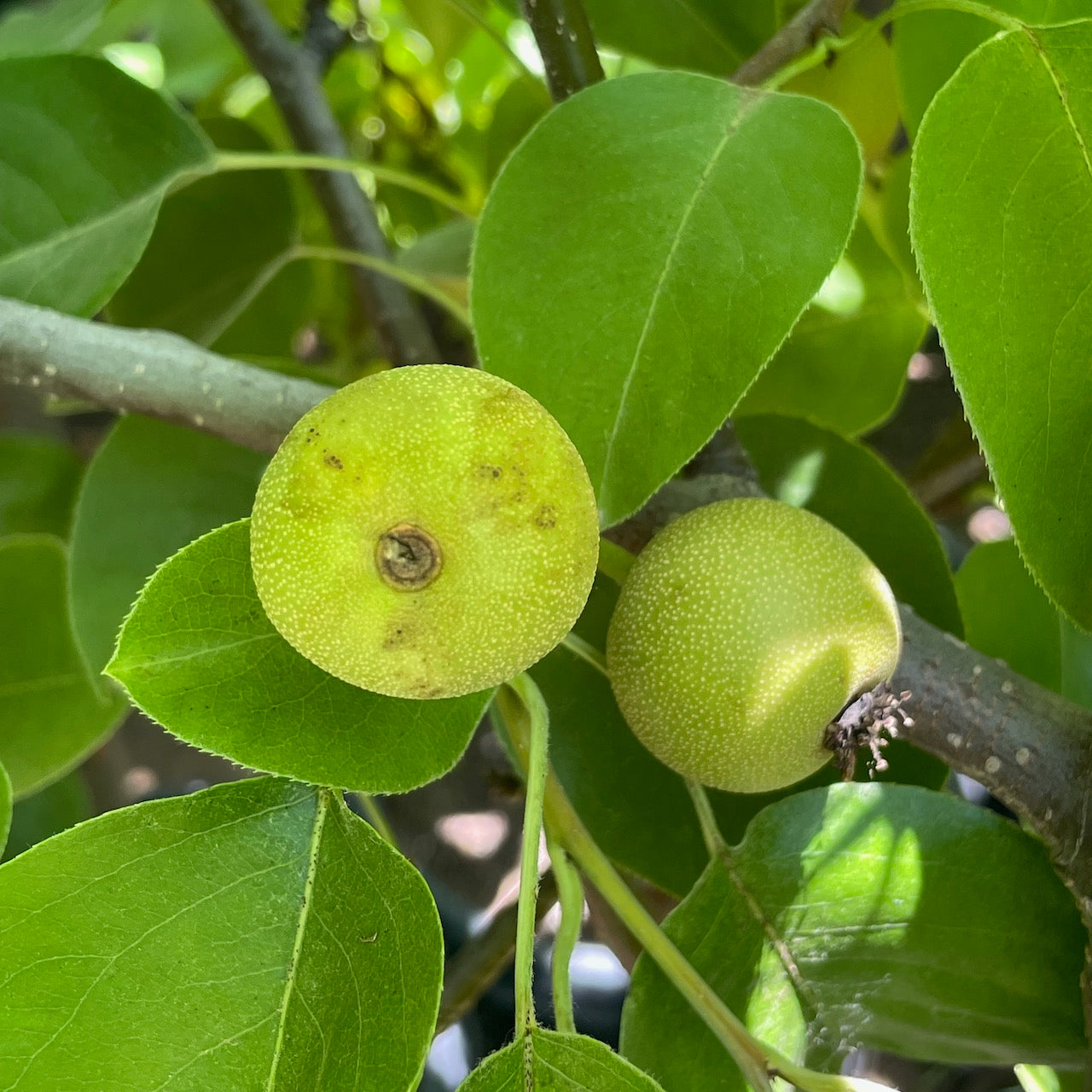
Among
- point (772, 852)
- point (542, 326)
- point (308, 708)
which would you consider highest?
point (542, 326)

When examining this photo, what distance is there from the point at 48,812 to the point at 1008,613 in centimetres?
83

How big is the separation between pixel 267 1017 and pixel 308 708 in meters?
0.11

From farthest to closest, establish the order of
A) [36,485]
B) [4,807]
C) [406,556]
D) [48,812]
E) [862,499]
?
1. [48,812]
2. [36,485]
3. [862,499]
4. [4,807]
5. [406,556]

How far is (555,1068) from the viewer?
1.23ft

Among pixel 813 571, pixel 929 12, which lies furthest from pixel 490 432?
pixel 929 12

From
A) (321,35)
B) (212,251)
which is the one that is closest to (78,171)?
(212,251)

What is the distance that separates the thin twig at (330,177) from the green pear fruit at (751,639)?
379 mm

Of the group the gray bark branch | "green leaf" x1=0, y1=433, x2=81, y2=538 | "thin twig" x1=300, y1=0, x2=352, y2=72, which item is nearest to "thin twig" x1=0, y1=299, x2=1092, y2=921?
the gray bark branch

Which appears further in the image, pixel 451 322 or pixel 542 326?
pixel 451 322

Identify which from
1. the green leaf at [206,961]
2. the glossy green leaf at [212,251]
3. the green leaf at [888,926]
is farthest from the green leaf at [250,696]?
the glossy green leaf at [212,251]

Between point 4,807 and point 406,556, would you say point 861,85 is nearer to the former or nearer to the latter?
point 406,556

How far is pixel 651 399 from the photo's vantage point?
38 cm

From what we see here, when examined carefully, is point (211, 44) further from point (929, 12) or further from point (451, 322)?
point (929, 12)

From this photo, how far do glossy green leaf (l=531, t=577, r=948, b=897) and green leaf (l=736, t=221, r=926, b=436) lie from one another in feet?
0.84
